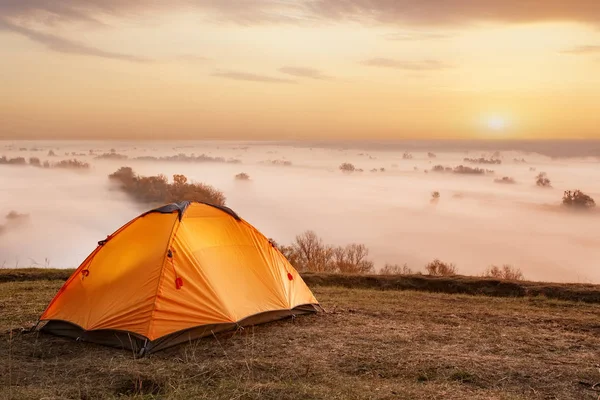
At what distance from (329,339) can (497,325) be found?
3.73 m

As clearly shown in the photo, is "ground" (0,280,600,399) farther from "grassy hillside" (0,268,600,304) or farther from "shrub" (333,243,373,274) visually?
"shrub" (333,243,373,274)

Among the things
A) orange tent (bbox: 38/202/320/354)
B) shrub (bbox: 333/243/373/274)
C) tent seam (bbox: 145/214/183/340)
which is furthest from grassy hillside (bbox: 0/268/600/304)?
shrub (bbox: 333/243/373/274)

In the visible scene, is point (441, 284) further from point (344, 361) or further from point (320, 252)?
point (320, 252)

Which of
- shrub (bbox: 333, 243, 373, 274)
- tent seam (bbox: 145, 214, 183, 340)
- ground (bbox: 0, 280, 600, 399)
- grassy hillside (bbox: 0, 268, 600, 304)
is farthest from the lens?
shrub (bbox: 333, 243, 373, 274)

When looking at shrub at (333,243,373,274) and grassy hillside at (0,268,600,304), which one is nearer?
grassy hillside at (0,268,600,304)

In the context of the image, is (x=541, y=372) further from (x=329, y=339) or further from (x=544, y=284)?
(x=544, y=284)

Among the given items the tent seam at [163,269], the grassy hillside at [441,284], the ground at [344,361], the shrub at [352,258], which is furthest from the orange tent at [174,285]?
the shrub at [352,258]

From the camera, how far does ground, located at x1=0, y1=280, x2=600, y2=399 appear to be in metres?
8.21

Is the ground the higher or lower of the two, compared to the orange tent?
lower

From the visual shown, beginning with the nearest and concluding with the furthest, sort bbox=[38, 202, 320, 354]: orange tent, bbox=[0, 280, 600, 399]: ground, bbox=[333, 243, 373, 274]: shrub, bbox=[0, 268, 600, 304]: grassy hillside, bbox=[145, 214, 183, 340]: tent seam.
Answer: bbox=[0, 280, 600, 399]: ground → bbox=[145, 214, 183, 340]: tent seam → bbox=[38, 202, 320, 354]: orange tent → bbox=[0, 268, 600, 304]: grassy hillside → bbox=[333, 243, 373, 274]: shrub

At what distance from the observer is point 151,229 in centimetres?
1189

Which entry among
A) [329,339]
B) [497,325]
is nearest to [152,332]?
[329,339]

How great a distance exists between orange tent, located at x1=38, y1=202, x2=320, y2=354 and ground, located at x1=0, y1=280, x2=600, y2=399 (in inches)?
12.7

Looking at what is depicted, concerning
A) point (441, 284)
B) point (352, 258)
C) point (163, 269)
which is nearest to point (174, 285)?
point (163, 269)
